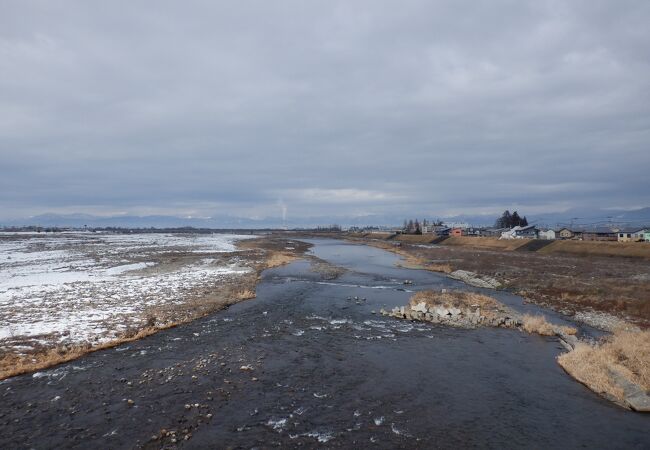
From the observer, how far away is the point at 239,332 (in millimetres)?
20922

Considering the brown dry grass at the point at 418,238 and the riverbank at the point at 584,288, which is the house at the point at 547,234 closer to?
the brown dry grass at the point at 418,238

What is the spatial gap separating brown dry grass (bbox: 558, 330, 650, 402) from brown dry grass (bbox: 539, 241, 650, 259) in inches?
2213

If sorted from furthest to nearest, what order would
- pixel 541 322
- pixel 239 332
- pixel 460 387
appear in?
pixel 541 322 < pixel 239 332 < pixel 460 387

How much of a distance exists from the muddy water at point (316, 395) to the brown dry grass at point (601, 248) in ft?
192

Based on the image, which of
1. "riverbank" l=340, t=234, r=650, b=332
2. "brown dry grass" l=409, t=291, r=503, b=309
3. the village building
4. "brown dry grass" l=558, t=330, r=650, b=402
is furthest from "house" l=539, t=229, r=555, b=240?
"brown dry grass" l=558, t=330, r=650, b=402

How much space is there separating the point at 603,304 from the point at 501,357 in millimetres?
15360

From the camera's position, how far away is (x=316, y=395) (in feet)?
45.1

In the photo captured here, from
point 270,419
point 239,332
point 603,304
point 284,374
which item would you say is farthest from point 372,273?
point 270,419

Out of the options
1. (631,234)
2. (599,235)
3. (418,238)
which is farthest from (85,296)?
(418,238)

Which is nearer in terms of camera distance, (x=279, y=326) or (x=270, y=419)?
(x=270, y=419)

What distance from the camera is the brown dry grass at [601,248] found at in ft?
208

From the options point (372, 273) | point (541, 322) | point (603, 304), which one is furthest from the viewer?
point (372, 273)

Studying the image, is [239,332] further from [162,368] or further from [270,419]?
[270,419]

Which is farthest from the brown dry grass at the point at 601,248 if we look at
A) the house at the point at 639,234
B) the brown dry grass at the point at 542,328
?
the brown dry grass at the point at 542,328
